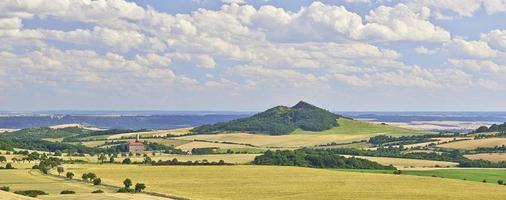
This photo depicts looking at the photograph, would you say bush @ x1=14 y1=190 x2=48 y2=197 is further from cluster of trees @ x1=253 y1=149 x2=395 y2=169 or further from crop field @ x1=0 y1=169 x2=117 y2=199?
cluster of trees @ x1=253 y1=149 x2=395 y2=169

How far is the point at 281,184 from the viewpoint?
4604 inches

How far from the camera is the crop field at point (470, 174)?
13762 centimetres

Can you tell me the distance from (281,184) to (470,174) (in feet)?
144

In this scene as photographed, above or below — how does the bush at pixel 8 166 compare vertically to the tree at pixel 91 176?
above

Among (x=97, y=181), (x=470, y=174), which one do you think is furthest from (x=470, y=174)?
(x=97, y=181)

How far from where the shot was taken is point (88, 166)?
495 ft

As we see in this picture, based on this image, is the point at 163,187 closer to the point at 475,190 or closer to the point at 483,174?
the point at 475,190

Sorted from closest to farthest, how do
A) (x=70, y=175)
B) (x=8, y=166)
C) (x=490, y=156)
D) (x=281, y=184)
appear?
(x=281, y=184) < (x=70, y=175) < (x=8, y=166) < (x=490, y=156)

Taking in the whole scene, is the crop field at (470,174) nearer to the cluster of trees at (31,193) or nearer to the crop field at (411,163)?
the crop field at (411,163)

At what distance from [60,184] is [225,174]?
28.7 metres

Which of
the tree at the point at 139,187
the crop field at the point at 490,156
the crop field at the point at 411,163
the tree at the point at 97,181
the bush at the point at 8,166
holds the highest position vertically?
the crop field at the point at 490,156

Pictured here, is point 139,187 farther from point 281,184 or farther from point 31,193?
point 281,184

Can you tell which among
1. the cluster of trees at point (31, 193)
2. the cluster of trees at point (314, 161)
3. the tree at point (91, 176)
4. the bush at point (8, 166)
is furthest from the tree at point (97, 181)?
the cluster of trees at point (314, 161)

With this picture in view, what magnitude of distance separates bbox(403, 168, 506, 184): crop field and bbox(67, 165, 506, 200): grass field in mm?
10940
